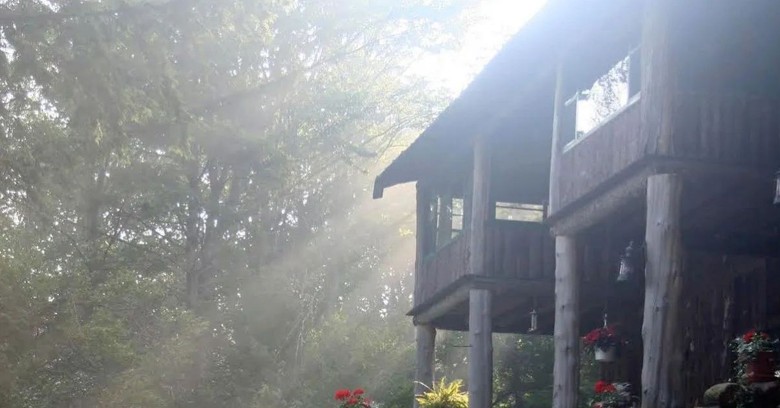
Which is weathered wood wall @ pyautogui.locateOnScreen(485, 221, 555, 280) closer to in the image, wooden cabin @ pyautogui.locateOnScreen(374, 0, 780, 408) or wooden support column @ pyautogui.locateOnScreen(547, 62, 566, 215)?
wooden cabin @ pyautogui.locateOnScreen(374, 0, 780, 408)

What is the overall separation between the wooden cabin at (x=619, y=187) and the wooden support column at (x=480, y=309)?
3 centimetres

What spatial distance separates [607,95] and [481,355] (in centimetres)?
494

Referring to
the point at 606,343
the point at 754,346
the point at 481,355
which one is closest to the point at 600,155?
the point at 754,346

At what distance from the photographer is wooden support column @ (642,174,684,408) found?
10273mm

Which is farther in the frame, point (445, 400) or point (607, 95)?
point (445, 400)

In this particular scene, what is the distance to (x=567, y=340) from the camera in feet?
43.4

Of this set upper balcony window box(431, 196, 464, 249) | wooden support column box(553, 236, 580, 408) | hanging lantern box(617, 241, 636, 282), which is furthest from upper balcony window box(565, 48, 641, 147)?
upper balcony window box(431, 196, 464, 249)

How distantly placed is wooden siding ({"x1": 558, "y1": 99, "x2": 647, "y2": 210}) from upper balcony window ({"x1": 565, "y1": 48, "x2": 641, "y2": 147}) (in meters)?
0.16

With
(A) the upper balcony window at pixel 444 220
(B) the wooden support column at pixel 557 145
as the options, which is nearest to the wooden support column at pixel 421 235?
(A) the upper balcony window at pixel 444 220

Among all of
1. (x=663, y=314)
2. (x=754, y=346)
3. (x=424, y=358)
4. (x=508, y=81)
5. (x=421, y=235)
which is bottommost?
(x=754, y=346)

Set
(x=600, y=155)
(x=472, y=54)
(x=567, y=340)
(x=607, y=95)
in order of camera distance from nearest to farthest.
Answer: (x=600, y=155)
(x=567, y=340)
(x=607, y=95)
(x=472, y=54)

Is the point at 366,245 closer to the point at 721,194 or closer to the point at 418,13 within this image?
the point at 418,13

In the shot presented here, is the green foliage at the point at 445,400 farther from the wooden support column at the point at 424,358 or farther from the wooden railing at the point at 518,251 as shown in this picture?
the wooden support column at the point at 424,358

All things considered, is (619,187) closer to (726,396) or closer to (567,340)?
(567,340)
